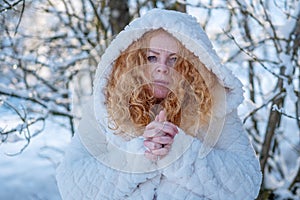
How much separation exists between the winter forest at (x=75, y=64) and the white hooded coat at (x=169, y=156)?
105 cm

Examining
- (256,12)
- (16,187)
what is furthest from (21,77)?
(256,12)

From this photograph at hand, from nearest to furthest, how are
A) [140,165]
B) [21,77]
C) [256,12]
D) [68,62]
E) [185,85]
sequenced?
[140,165], [185,85], [256,12], [68,62], [21,77]

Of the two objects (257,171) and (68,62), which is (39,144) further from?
(257,171)

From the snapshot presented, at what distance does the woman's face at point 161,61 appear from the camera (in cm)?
134

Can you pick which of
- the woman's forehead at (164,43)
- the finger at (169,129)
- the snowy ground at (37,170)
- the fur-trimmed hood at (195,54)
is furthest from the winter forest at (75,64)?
the finger at (169,129)

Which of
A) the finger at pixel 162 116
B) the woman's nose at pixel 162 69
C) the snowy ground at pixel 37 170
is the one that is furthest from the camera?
the snowy ground at pixel 37 170

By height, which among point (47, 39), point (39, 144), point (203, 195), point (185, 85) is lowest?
point (203, 195)

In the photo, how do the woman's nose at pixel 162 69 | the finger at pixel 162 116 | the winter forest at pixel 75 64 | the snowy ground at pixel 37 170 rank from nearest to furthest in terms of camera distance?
the finger at pixel 162 116, the woman's nose at pixel 162 69, the winter forest at pixel 75 64, the snowy ground at pixel 37 170

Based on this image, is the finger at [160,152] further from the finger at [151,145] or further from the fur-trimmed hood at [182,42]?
the fur-trimmed hood at [182,42]

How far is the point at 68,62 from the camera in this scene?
3084 mm

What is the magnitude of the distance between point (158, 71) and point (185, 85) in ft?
0.36

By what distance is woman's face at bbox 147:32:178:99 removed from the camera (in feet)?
4.41

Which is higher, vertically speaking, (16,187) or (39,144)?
(39,144)

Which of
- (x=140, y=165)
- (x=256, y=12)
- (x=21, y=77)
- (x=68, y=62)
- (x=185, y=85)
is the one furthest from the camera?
(x=21, y=77)
